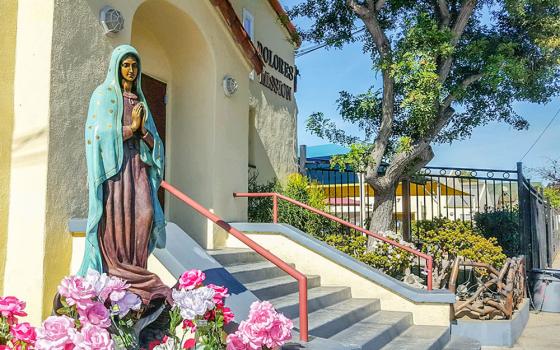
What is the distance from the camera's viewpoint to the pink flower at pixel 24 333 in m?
2.71

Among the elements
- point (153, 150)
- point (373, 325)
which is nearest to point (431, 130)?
point (373, 325)

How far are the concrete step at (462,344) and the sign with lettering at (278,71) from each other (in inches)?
253

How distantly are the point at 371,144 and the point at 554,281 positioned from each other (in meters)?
4.17

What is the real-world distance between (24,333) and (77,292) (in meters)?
0.42

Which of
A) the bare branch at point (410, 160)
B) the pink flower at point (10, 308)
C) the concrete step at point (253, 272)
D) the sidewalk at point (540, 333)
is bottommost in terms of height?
the sidewalk at point (540, 333)

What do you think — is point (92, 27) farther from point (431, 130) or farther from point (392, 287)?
point (431, 130)

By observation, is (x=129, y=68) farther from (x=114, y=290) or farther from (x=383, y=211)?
(x=383, y=211)

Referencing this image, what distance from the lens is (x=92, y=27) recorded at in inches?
224

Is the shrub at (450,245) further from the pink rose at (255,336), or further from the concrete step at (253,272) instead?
the pink rose at (255,336)

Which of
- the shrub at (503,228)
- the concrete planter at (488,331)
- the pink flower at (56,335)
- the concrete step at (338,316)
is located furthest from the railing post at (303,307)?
the shrub at (503,228)

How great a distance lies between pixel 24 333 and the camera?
107 inches

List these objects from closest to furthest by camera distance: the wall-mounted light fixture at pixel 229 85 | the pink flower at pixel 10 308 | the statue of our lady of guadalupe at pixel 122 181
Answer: the pink flower at pixel 10 308 < the statue of our lady of guadalupe at pixel 122 181 < the wall-mounted light fixture at pixel 229 85

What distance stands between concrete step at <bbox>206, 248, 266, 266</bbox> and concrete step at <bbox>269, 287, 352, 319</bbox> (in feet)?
2.73

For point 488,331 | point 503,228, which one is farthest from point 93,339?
point 503,228
